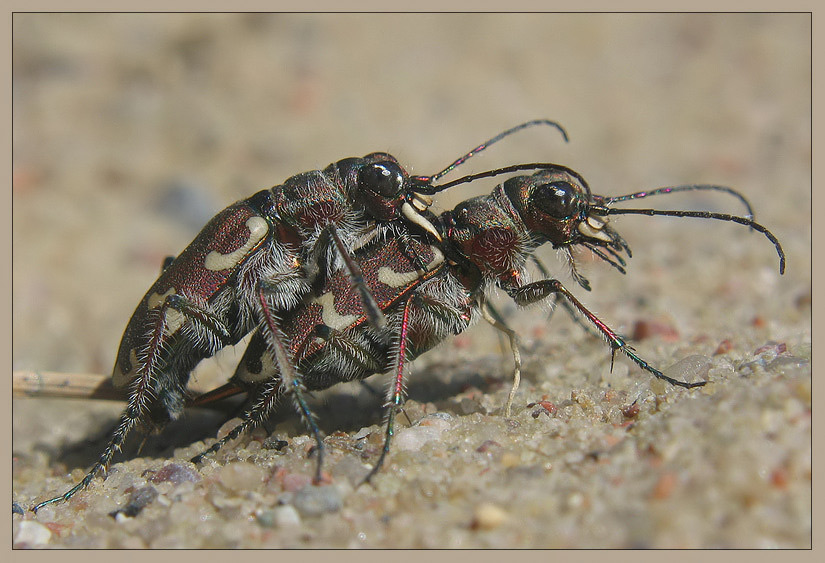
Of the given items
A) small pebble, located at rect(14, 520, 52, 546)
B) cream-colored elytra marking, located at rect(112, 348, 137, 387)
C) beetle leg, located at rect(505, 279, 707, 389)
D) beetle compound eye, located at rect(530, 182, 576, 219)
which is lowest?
small pebble, located at rect(14, 520, 52, 546)

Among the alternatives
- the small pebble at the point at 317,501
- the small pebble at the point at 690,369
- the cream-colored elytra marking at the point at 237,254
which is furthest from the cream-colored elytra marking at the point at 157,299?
the small pebble at the point at 690,369

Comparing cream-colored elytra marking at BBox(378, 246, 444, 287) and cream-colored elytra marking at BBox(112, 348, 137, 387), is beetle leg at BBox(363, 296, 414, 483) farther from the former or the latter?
cream-colored elytra marking at BBox(112, 348, 137, 387)

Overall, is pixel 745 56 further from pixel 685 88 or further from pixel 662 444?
pixel 662 444

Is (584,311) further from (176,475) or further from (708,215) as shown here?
(176,475)

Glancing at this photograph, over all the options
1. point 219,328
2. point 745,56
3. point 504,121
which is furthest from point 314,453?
point 745,56

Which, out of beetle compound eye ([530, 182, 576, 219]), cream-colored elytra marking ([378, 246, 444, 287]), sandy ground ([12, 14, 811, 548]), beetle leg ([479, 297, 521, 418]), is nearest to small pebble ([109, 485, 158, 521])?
sandy ground ([12, 14, 811, 548])

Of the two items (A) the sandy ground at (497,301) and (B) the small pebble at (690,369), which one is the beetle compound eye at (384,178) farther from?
(B) the small pebble at (690,369)

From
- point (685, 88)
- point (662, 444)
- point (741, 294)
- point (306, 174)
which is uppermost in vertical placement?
point (685, 88)
